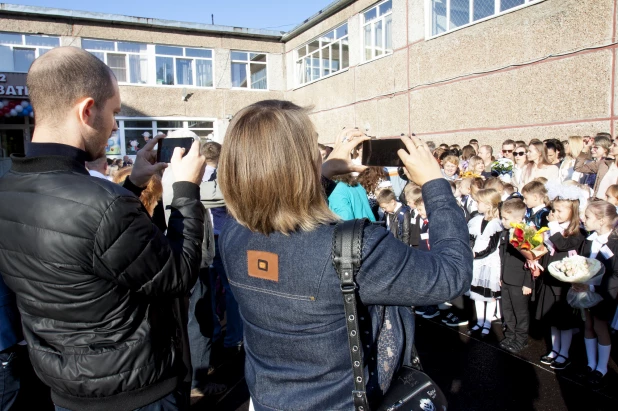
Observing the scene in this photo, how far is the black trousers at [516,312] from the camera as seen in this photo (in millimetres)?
4523

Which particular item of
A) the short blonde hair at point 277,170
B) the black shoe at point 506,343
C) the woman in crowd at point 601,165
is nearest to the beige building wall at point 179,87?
the woman in crowd at point 601,165

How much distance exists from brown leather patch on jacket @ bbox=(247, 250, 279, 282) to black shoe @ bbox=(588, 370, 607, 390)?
138 inches

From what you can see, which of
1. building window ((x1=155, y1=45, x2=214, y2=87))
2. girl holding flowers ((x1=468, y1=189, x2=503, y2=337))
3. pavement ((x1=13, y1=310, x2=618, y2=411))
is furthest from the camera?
building window ((x1=155, y1=45, x2=214, y2=87))

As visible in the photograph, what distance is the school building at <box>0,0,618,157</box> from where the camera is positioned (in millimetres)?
9680

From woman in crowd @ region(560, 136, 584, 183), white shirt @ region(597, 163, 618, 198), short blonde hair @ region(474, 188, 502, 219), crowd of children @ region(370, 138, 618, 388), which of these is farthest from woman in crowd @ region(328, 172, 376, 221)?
woman in crowd @ region(560, 136, 584, 183)

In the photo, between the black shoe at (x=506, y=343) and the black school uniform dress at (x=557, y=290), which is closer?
the black school uniform dress at (x=557, y=290)

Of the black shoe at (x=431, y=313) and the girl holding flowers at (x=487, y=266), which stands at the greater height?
the girl holding flowers at (x=487, y=266)

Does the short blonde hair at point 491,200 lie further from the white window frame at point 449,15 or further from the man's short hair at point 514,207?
the white window frame at point 449,15

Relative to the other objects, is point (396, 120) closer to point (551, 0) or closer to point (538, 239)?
point (551, 0)

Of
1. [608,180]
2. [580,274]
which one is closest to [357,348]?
[580,274]

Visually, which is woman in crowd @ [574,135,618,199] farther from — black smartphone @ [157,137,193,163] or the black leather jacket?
the black leather jacket

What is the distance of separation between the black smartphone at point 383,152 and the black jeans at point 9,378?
80.5 inches

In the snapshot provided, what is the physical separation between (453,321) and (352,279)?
448cm

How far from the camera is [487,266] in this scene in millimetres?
4984
